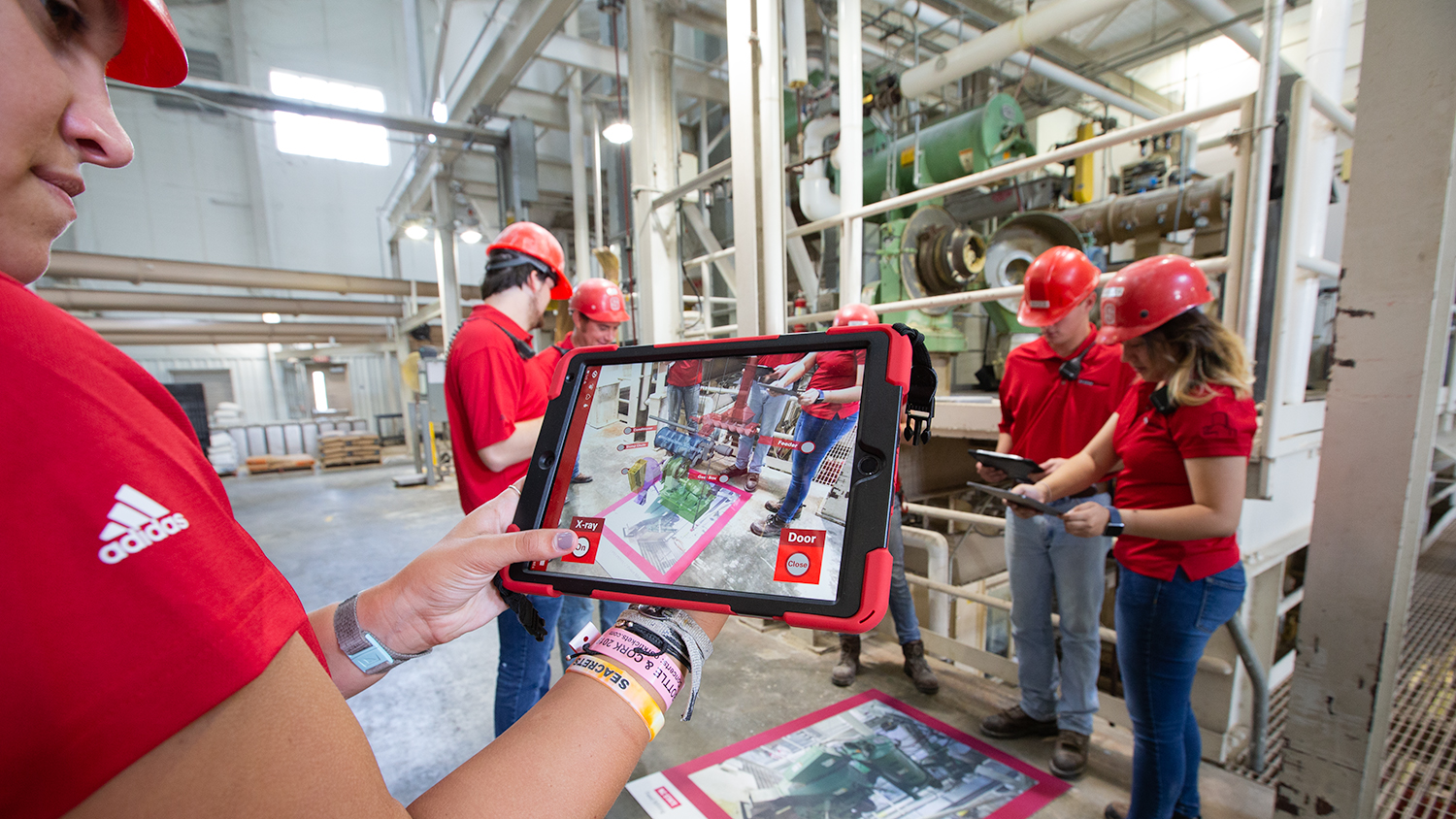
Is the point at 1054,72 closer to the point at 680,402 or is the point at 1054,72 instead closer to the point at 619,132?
the point at 619,132

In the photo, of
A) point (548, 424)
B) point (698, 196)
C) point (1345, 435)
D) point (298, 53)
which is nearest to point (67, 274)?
point (298, 53)

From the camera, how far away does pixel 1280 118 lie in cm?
283

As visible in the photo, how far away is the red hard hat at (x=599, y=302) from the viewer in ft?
8.79

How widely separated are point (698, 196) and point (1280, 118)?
4.02 meters

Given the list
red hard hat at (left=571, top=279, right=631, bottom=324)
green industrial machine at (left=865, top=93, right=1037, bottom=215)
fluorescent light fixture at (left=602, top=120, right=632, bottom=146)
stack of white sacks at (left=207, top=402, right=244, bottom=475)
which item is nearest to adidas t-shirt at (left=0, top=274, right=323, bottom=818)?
red hard hat at (left=571, top=279, right=631, bottom=324)

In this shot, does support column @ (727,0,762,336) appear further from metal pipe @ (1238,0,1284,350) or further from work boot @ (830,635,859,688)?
metal pipe @ (1238,0,1284,350)

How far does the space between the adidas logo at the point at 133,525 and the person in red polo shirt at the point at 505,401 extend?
138cm

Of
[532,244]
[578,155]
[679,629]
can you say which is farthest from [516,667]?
[578,155]

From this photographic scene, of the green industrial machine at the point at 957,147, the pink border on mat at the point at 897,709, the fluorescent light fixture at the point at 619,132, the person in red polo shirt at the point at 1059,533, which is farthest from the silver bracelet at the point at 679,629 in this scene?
the fluorescent light fixture at the point at 619,132

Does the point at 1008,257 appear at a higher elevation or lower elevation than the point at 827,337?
higher

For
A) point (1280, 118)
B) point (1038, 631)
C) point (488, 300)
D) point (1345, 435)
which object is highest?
point (1280, 118)

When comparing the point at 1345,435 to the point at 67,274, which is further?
the point at 67,274

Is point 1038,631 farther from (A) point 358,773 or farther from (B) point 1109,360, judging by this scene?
(A) point 358,773

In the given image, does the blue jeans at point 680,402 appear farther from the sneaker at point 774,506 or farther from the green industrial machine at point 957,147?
the green industrial machine at point 957,147
